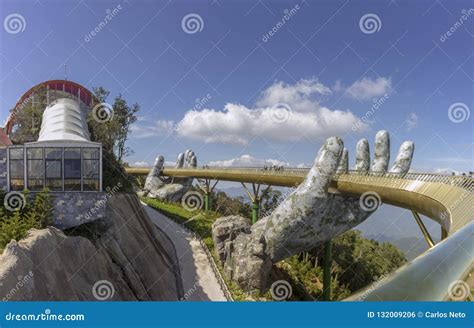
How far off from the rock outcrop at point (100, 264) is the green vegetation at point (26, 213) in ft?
2.61

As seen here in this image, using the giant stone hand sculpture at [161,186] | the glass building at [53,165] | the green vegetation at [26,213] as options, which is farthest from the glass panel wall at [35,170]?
the giant stone hand sculpture at [161,186]

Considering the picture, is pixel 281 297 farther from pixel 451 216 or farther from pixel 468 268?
pixel 468 268

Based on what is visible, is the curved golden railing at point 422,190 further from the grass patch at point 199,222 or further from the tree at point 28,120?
the tree at point 28,120

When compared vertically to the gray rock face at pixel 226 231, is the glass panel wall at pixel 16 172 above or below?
above

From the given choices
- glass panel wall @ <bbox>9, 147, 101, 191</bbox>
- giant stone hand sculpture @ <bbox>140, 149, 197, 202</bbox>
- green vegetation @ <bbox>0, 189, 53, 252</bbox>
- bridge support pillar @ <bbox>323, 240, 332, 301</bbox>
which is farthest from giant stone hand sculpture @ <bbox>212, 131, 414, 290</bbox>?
giant stone hand sculpture @ <bbox>140, 149, 197, 202</bbox>

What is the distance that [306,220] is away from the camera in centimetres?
2150

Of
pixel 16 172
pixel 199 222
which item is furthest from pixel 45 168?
pixel 199 222

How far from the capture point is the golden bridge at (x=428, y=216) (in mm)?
3508

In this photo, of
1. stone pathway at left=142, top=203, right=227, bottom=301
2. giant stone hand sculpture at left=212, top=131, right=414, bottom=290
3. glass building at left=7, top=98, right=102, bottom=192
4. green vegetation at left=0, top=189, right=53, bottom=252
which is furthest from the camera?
giant stone hand sculpture at left=212, top=131, right=414, bottom=290

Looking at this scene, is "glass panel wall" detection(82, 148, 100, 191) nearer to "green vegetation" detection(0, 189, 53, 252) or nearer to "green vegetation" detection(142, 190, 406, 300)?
"green vegetation" detection(0, 189, 53, 252)

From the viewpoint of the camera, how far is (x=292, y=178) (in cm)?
2703

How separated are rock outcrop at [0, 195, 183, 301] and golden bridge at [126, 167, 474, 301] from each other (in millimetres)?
12274

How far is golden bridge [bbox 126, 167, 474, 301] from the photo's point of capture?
138 inches

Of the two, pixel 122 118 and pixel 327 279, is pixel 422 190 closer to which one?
pixel 327 279
